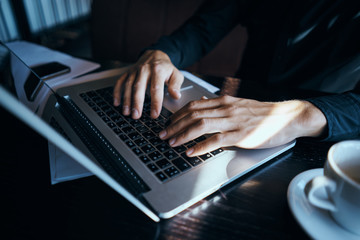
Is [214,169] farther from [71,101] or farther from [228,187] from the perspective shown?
[71,101]

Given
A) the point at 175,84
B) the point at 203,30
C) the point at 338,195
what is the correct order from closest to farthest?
the point at 338,195 → the point at 175,84 → the point at 203,30

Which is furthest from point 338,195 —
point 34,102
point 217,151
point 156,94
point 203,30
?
point 203,30

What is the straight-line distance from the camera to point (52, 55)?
0.82 metres

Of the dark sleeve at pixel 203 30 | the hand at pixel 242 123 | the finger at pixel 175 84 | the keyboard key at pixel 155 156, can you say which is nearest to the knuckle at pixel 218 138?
the hand at pixel 242 123

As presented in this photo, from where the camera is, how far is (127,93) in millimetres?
553

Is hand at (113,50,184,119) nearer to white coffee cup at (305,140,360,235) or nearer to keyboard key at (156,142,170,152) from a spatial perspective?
keyboard key at (156,142,170,152)

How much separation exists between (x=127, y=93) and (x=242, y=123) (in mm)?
275

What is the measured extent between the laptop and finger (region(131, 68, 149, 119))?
19 millimetres

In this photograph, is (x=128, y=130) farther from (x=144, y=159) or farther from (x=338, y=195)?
(x=338, y=195)

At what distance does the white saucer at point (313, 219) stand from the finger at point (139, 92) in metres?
0.33

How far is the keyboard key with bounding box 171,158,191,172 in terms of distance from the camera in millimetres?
378

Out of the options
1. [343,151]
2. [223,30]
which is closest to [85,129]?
[343,151]

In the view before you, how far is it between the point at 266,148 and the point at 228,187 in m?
0.12

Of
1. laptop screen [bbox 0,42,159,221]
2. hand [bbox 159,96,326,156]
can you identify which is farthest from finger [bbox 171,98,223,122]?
laptop screen [bbox 0,42,159,221]
